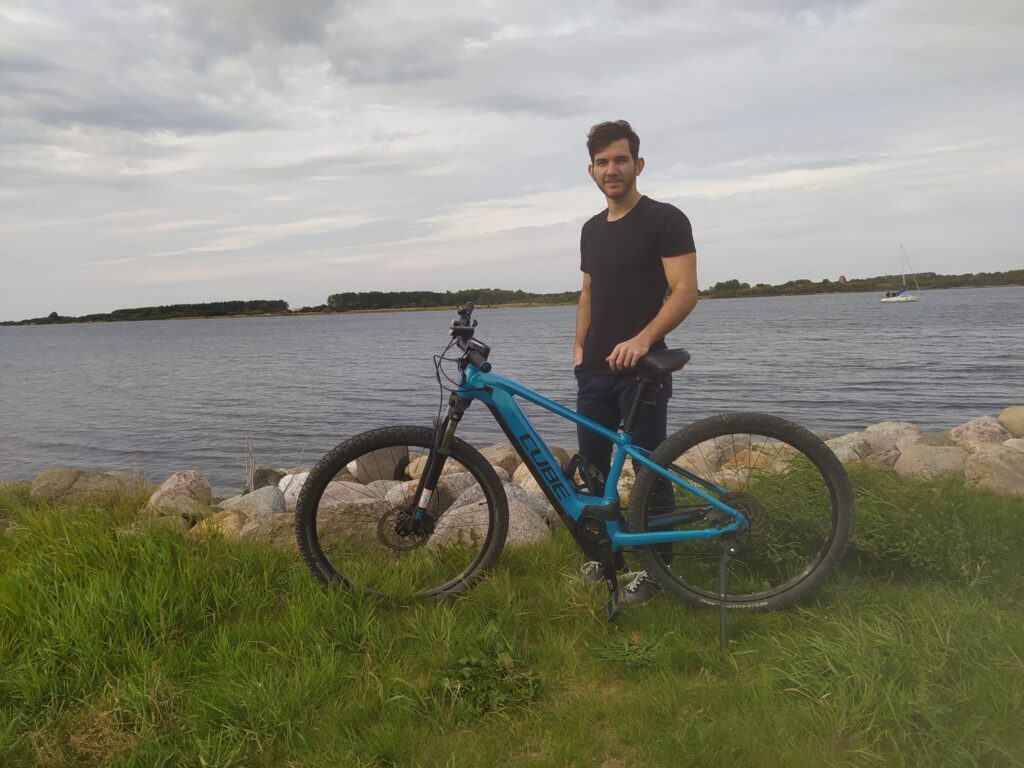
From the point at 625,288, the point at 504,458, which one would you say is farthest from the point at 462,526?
the point at 504,458

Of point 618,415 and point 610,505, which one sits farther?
point 618,415

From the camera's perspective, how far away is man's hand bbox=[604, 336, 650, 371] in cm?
372

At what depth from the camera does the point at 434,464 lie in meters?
3.88

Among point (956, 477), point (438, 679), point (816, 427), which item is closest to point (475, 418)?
point (816, 427)

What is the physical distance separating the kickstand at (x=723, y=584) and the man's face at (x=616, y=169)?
2.05 meters

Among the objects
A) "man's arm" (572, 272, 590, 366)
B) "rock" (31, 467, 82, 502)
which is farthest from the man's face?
"rock" (31, 467, 82, 502)

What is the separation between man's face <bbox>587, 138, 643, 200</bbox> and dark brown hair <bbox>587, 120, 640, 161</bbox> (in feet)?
0.08

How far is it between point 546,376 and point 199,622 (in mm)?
27803

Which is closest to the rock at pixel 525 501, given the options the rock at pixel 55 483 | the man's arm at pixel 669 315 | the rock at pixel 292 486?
the man's arm at pixel 669 315

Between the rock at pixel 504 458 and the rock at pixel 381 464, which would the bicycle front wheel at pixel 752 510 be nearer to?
the rock at pixel 381 464

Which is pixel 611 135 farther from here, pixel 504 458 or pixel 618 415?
pixel 504 458

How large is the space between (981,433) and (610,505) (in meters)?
12.4

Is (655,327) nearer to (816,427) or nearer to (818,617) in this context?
(818,617)

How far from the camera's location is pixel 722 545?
386 cm
